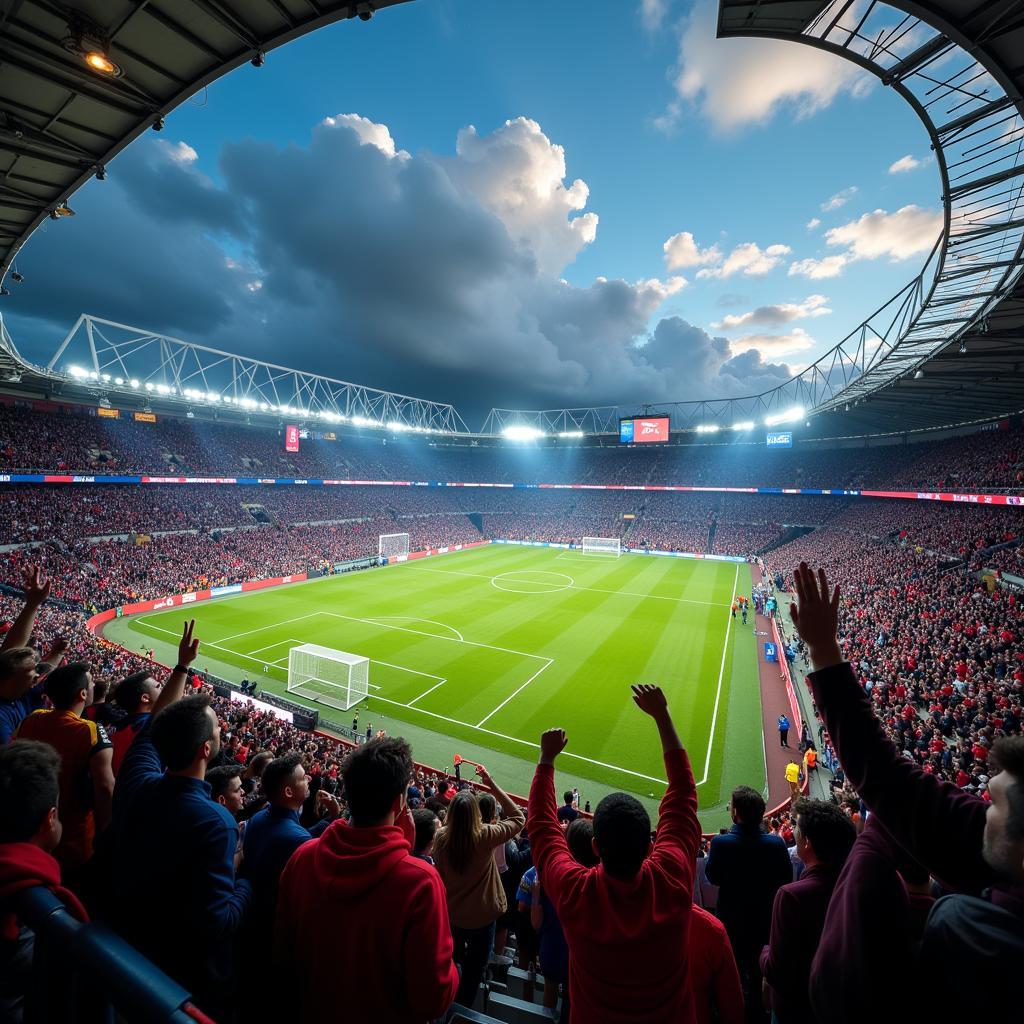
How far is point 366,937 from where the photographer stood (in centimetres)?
211

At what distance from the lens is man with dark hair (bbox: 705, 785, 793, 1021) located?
12.7 feet

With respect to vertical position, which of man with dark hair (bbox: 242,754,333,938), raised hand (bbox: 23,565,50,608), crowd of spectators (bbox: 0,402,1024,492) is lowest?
man with dark hair (bbox: 242,754,333,938)

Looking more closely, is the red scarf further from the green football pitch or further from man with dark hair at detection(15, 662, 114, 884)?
the green football pitch

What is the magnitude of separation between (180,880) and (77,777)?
6.82 ft

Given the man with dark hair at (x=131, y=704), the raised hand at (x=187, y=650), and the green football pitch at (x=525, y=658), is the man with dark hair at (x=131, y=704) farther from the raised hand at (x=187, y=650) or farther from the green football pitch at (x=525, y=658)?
the green football pitch at (x=525, y=658)

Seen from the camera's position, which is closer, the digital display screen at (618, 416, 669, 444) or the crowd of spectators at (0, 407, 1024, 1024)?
the crowd of spectators at (0, 407, 1024, 1024)

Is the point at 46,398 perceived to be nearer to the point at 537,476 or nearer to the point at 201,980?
the point at 201,980

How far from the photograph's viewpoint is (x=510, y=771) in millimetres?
15859

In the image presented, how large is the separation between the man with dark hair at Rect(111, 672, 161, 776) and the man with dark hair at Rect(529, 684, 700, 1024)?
3.51 metres

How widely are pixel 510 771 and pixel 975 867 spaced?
15.8 m

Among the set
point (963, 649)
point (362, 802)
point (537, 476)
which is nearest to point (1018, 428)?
point (963, 649)

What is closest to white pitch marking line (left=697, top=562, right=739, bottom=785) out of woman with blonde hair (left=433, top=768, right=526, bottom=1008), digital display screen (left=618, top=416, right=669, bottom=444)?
woman with blonde hair (left=433, top=768, right=526, bottom=1008)

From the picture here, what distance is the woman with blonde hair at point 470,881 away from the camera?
3.91 m

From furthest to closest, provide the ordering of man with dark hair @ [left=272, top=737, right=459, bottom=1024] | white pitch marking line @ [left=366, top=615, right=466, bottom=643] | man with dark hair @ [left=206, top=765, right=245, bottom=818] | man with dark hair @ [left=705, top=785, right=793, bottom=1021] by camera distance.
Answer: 1. white pitch marking line @ [left=366, top=615, right=466, bottom=643]
2. man with dark hair @ [left=206, top=765, right=245, bottom=818]
3. man with dark hair @ [left=705, top=785, right=793, bottom=1021]
4. man with dark hair @ [left=272, top=737, right=459, bottom=1024]
